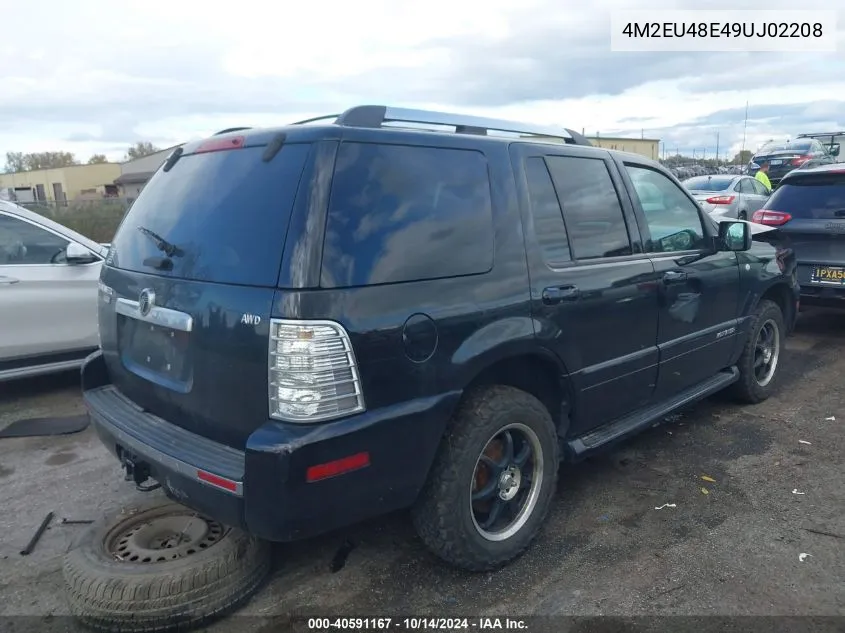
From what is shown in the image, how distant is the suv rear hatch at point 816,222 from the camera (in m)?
6.88

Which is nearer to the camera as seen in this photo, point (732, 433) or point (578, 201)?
point (578, 201)

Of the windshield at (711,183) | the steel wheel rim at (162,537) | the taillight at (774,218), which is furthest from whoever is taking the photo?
the windshield at (711,183)

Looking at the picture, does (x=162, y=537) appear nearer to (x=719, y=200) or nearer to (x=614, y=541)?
(x=614, y=541)

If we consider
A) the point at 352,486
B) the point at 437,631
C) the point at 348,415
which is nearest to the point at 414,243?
the point at 348,415

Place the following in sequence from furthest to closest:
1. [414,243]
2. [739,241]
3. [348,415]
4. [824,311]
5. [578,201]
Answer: [824,311] → [739,241] → [578,201] → [414,243] → [348,415]

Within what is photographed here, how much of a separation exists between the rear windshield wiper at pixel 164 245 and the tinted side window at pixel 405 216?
802mm

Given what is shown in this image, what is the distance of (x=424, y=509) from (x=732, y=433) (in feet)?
9.43

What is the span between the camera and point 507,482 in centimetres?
321

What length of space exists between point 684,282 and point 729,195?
1285cm

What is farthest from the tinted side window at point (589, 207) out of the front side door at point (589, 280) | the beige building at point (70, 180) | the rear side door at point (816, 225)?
the beige building at point (70, 180)

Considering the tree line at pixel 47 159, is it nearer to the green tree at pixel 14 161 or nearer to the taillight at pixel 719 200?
the green tree at pixel 14 161

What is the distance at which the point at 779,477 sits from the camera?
4.09 m

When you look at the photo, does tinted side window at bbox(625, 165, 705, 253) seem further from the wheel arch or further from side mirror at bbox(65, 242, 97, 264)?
side mirror at bbox(65, 242, 97, 264)

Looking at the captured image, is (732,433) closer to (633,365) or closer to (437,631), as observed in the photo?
(633,365)
